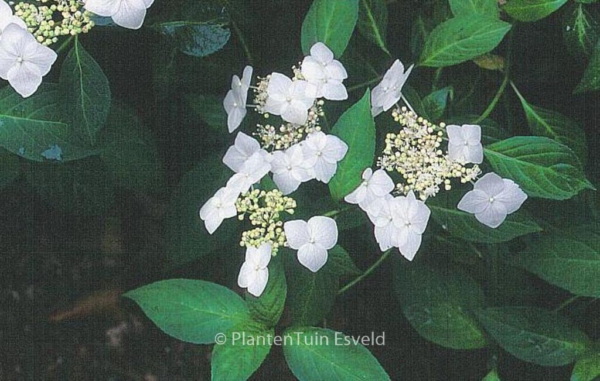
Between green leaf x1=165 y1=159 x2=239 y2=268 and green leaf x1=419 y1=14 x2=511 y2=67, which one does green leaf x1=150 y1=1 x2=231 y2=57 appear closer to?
green leaf x1=165 y1=159 x2=239 y2=268

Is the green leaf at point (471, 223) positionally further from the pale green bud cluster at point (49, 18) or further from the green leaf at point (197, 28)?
the pale green bud cluster at point (49, 18)

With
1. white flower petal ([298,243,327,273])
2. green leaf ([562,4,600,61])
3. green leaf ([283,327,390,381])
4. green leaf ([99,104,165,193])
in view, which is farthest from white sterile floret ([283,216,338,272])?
green leaf ([562,4,600,61])

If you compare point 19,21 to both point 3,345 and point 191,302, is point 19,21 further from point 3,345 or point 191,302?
point 3,345

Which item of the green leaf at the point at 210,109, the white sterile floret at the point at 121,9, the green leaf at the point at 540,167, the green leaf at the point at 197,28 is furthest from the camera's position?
the green leaf at the point at 210,109

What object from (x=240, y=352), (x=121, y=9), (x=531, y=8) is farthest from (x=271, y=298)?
(x=531, y=8)

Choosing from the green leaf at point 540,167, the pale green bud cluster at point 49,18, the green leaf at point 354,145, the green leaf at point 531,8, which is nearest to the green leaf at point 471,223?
the green leaf at point 540,167

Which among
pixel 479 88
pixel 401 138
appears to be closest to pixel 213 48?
pixel 401 138
